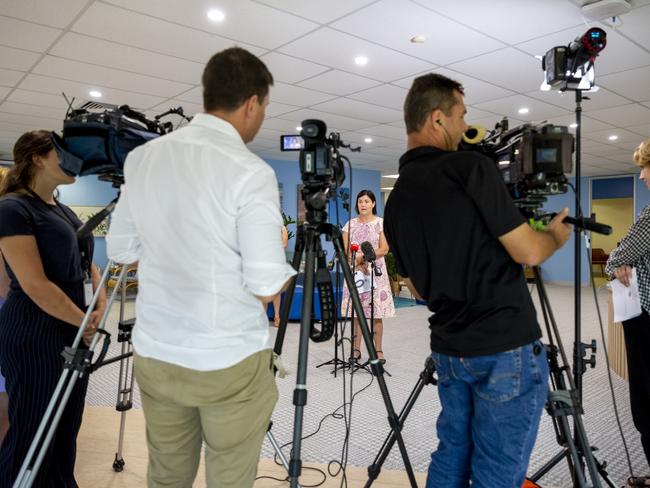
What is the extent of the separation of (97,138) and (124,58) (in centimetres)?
293

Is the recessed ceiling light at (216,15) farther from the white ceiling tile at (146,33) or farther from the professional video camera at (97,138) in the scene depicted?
the professional video camera at (97,138)

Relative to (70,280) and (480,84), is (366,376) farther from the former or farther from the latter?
(480,84)

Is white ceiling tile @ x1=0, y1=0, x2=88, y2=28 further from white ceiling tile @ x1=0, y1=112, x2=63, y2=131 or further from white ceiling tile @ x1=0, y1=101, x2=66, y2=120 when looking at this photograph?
white ceiling tile @ x1=0, y1=112, x2=63, y2=131

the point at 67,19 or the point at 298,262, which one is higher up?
the point at 67,19

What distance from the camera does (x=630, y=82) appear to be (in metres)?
4.50

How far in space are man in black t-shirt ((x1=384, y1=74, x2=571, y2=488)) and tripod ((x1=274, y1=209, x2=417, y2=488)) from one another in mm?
264

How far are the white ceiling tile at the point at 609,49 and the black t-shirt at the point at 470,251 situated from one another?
9.52ft

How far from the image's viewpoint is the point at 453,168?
1.13 metres

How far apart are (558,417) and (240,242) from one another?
1.14m

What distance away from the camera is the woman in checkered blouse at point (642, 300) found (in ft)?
6.20

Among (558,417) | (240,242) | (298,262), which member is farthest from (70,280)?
(558,417)

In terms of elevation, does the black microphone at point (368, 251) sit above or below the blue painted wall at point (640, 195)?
below

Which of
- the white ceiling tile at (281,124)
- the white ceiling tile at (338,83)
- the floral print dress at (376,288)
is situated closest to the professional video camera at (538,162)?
the floral print dress at (376,288)

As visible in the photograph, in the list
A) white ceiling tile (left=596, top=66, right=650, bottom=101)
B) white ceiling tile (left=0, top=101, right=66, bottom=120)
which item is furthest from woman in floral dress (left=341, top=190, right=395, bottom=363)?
white ceiling tile (left=0, top=101, right=66, bottom=120)
